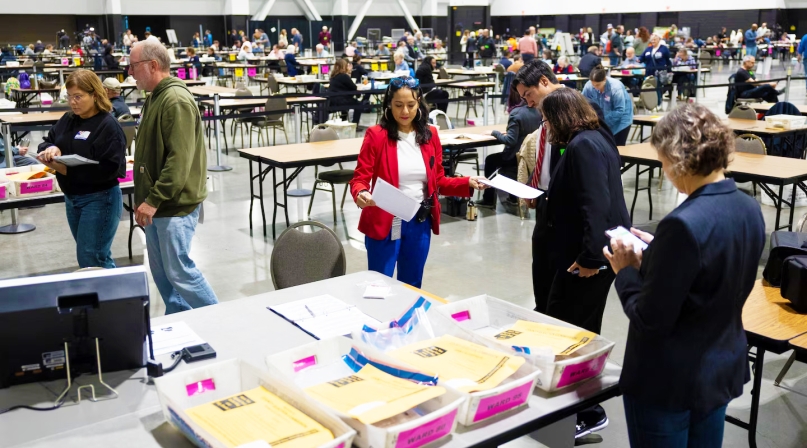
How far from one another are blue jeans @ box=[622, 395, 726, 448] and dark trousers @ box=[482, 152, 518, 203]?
4863 mm

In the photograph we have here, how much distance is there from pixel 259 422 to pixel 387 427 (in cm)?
30

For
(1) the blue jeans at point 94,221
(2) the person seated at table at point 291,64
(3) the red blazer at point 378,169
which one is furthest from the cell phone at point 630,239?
(2) the person seated at table at point 291,64

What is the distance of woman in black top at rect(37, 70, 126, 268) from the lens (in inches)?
160

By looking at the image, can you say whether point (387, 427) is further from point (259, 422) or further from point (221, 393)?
point (221, 393)

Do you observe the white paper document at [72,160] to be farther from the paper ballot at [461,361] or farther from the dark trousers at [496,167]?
the dark trousers at [496,167]

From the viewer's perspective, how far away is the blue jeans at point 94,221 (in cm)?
418

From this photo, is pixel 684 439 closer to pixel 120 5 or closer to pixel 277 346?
pixel 277 346

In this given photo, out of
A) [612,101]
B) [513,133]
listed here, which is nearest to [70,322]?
[513,133]

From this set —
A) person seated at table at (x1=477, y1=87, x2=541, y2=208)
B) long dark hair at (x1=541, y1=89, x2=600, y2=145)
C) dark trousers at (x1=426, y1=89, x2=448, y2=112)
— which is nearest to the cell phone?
long dark hair at (x1=541, y1=89, x2=600, y2=145)

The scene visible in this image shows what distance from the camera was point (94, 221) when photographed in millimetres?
4203

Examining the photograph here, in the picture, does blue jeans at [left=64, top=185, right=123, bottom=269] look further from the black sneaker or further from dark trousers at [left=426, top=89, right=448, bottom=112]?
dark trousers at [left=426, top=89, right=448, bottom=112]

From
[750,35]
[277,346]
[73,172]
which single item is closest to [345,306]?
[277,346]

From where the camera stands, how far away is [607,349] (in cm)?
215

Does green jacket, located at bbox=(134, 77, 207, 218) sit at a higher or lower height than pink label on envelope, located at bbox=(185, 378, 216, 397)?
higher
